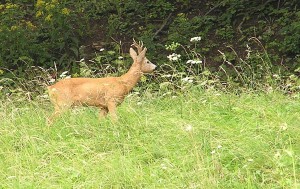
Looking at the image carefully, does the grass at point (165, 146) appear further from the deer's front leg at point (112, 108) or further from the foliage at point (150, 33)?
the foliage at point (150, 33)

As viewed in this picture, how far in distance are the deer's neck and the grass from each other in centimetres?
26

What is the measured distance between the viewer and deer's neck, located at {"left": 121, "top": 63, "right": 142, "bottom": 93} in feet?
23.2

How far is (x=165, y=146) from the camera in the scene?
18.3 ft

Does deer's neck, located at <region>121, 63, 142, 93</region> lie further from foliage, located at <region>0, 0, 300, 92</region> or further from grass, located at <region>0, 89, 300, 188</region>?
foliage, located at <region>0, 0, 300, 92</region>

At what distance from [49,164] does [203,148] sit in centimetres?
130

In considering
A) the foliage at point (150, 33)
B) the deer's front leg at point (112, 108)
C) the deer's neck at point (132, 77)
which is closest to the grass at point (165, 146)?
the deer's front leg at point (112, 108)

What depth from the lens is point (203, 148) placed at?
5297 mm

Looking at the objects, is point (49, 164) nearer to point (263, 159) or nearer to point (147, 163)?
point (147, 163)

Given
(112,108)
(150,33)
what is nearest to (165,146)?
(112,108)

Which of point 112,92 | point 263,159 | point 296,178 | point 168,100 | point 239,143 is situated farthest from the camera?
point 168,100

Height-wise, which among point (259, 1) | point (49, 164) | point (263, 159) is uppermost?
point (263, 159)

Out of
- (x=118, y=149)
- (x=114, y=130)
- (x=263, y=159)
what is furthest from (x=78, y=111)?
(x=263, y=159)

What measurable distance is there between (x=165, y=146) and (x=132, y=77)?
5.57 feet

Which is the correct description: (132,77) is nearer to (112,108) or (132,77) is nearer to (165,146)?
(112,108)
